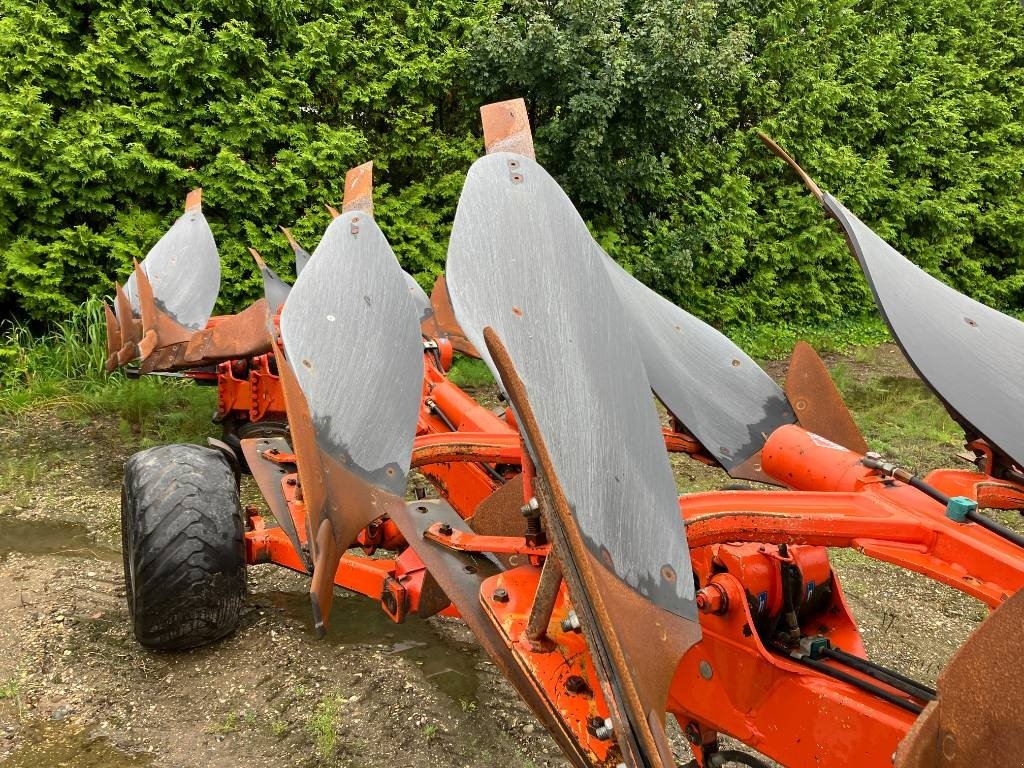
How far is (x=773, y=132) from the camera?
822 centimetres

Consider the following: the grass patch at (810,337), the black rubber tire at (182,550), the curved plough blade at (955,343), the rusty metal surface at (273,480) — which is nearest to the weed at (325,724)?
the black rubber tire at (182,550)

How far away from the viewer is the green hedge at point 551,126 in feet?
18.0

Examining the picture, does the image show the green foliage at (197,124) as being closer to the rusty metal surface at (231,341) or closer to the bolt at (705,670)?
the rusty metal surface at (231,341)

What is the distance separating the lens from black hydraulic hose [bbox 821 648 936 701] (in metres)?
1.62

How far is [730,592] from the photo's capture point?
1.81 m

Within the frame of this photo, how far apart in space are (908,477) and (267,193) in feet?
16.9

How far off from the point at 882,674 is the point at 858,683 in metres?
0.07

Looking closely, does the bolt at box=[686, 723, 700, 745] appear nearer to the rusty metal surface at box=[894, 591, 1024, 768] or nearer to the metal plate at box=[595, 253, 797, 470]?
the metal plate at box=[595, 253, 797, 470]

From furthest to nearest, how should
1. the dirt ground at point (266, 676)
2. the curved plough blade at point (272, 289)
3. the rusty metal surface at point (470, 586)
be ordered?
the curved plough blade at point (272, 289), the dirt ground at point (266, 676), the rusty metal surface at point (470, 586)

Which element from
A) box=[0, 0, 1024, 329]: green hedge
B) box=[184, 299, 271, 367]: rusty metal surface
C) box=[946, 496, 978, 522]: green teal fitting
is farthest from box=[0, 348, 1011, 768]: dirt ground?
box=[0, 0, 1024, 329]: green hedge

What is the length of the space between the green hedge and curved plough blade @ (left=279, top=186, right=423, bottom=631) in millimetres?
4012

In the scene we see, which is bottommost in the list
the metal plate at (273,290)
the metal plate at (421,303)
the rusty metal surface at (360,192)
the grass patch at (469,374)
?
the grass patch at (469,374)

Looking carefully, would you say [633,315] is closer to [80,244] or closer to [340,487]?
[340,487]

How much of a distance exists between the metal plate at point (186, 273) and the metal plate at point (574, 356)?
273 cm
